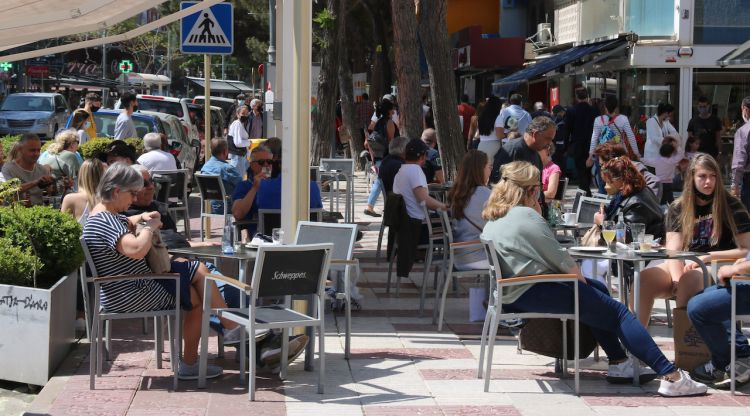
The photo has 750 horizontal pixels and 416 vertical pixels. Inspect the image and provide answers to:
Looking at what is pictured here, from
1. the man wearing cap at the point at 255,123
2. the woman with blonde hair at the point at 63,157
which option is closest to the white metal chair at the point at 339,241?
the woman with blonde hair at the point at 63,157

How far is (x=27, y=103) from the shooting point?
36406 millimetres

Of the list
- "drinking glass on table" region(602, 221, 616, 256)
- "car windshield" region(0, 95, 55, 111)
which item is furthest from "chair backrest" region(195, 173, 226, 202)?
"car windshield" region(0, 95, 55, 111)

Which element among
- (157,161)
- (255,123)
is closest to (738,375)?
(157,161)

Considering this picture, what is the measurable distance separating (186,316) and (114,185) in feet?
3.05

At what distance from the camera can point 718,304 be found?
22.8 ft

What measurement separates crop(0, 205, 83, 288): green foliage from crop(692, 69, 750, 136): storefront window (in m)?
18.5

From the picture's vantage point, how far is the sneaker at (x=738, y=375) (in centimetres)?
698

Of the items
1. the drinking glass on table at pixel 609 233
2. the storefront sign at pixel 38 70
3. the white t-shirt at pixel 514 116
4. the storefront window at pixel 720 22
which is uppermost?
the storefront sign at pixel 38 70

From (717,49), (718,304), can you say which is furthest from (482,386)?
(717,49)

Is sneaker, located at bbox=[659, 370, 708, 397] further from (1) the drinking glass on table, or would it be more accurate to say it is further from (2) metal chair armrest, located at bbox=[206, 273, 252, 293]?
(2) metal chair armrest, located at bbox=[206, 273, 252, 293]

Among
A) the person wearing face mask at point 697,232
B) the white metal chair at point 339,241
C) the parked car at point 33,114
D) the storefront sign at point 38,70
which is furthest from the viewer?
the storefront sign at point 38,70

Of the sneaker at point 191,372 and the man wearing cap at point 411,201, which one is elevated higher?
the man wearing cap at point 411,201

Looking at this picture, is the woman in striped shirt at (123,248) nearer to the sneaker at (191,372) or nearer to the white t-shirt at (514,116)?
the sneaker at (191,372)

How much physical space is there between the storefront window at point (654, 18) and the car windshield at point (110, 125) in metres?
10.3
